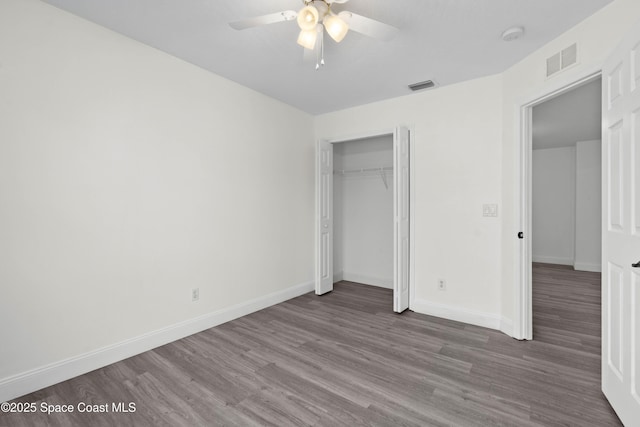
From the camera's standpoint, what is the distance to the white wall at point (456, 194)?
10.5ft

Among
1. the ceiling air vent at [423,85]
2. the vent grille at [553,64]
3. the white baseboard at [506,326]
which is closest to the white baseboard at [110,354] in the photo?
the white baseboard at [506,326]

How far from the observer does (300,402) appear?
1979 millimetres

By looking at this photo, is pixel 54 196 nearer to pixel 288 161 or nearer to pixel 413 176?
pixel 288 161

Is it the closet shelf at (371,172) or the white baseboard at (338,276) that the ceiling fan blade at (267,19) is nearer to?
the closet shelf at (371,172)

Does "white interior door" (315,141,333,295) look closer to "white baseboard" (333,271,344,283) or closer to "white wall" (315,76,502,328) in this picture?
"white baseboard" (333,271,344,283)

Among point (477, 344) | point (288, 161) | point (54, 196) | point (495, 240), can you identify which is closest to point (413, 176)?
point (495, 240)

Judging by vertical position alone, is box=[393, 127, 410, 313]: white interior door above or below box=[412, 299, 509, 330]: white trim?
above

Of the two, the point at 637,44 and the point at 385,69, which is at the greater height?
the point at 385,69

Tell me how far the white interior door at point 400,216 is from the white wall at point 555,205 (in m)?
4.90

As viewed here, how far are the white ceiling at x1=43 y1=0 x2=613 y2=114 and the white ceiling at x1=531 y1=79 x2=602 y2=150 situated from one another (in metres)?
1.20

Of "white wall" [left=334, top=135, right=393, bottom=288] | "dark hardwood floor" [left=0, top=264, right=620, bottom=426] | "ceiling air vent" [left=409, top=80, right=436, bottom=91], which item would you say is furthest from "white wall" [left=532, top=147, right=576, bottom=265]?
"ceiling air vent" [left=409, top=80, right=436, bottom=91]

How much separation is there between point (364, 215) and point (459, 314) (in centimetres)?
206

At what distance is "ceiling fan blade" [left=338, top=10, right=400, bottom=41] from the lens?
182cm

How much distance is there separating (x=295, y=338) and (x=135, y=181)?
2017 mm
